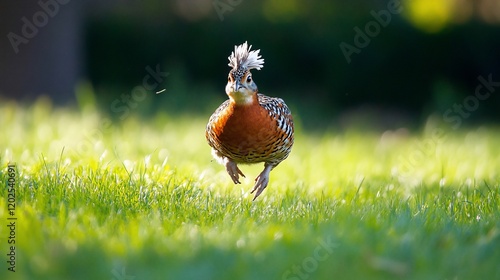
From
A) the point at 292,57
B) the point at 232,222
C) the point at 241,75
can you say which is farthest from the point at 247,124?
the point at 292,57

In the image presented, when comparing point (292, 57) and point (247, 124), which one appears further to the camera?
point (292, 57)

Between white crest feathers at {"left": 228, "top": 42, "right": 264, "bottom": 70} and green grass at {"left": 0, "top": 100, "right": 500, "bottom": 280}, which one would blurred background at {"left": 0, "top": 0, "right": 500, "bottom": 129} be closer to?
green grass at {"left": 0, "top": 100, "right": 500, "bottom": 280}

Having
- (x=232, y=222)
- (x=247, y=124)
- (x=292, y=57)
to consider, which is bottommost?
(x=232, y=222)

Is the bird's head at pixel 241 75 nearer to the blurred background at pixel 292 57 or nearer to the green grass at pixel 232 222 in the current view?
the green grass at pixel 232 222

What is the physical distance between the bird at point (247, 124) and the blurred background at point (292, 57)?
6.99m

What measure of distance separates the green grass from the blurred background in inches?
237

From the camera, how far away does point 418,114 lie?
43.8 ft

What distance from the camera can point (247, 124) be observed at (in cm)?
494

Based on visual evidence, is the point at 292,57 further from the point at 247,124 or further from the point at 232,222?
the point at 232,222

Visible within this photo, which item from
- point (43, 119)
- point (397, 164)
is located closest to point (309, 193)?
point (397, 164)

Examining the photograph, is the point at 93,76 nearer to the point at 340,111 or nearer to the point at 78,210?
the point at 340,111

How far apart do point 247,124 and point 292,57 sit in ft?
28.8

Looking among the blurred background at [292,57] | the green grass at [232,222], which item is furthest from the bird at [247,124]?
the blurred background at [292,57]

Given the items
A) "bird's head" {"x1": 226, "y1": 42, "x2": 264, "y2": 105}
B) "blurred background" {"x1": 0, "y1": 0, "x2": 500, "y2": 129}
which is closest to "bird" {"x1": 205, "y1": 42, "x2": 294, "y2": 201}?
"bird's head" {"x1": 226, "y1": 42, "x2": 264, "y2": 105}
